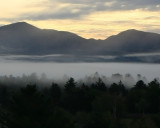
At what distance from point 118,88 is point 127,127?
46782 mm

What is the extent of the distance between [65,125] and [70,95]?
169 ft

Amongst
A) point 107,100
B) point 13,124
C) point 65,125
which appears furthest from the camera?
point 107,100

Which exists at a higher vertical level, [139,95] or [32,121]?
[32,121]

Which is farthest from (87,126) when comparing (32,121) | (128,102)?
(128,102)

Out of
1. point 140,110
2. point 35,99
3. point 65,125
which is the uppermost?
point 35,99

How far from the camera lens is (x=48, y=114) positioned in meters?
23.4

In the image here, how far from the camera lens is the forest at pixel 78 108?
23.0 meters

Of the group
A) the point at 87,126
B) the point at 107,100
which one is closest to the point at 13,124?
the point at 87,126

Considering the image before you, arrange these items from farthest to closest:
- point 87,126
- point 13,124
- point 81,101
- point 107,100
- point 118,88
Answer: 1. point 118,88
2. point 81,101
3. point 107,100
4. point 87,126
5. point 13,124

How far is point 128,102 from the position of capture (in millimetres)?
75375

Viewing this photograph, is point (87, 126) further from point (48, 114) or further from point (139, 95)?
point (139, 95)

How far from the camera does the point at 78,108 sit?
73500mm

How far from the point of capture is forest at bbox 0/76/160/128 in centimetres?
2297

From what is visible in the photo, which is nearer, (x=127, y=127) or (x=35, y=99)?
(x=35, y=99)
